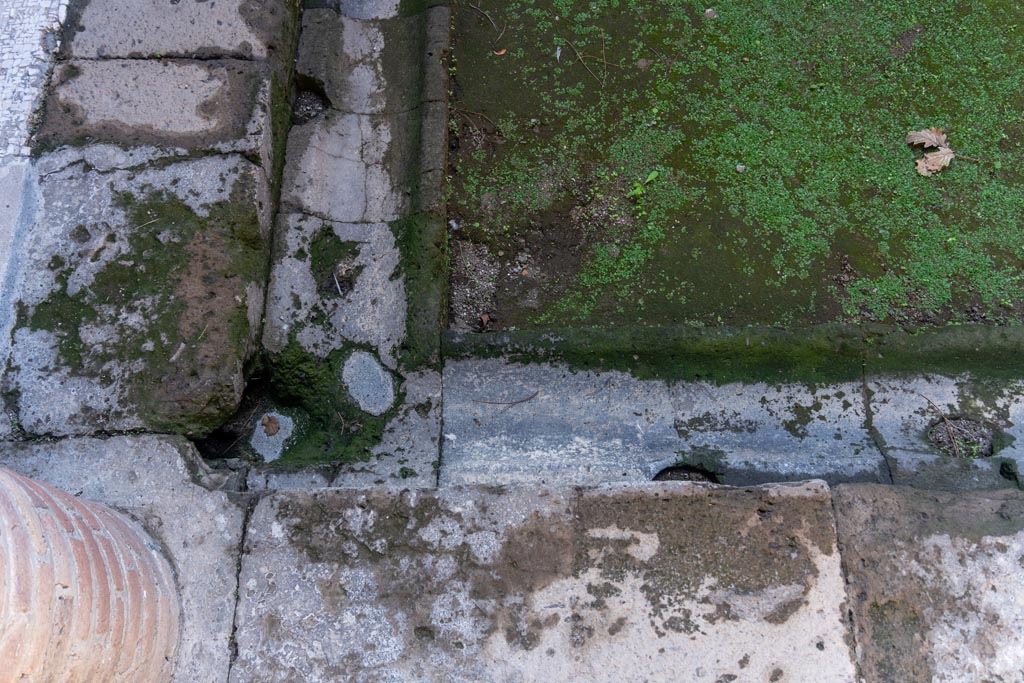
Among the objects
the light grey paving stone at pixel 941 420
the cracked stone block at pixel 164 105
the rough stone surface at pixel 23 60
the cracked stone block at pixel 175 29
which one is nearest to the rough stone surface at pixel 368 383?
the cracked stone block at pixel 164 105

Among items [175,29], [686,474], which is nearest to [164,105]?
[175,29]

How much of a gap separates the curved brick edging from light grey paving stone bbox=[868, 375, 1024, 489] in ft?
7.77

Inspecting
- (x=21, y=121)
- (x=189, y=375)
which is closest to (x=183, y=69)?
(x=21, y=121)

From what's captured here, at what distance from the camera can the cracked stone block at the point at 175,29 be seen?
3.10 metres

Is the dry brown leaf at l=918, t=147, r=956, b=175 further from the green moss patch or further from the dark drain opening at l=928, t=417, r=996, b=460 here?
the dark drain opening at l=928, t=417, r=996, b=460

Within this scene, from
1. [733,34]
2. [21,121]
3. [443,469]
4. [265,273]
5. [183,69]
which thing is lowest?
[443,469]

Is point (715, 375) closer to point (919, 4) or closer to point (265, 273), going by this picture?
point (265, 273)

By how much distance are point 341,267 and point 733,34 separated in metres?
2.06

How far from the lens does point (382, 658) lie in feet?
6.81

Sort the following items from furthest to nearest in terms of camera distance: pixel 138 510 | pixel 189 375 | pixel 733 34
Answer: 1. pixel 733 34
2. pixel 189 375
3. pixel 138 510

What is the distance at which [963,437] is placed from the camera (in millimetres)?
2674

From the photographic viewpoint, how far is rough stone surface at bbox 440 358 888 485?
8.69ft

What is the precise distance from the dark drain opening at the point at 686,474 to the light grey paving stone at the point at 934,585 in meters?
0.53

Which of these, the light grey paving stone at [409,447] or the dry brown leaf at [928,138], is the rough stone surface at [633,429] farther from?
the dry brown leaf at [928,138]
